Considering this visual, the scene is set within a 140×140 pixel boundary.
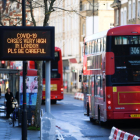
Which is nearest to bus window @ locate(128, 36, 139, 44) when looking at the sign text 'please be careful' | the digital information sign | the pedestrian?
the digital information sign

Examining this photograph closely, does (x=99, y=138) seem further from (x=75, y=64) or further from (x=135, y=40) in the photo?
(x=75, y=64)

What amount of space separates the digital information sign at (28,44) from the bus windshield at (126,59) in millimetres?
6772

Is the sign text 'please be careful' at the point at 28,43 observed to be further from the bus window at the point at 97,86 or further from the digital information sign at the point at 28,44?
the bus window at the point at 97,86

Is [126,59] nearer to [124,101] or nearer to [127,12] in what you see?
[124,101]

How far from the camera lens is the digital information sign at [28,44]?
15.2 meters

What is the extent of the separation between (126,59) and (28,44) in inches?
289

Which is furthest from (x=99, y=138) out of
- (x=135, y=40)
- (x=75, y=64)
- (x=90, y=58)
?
(x=75, y=64)

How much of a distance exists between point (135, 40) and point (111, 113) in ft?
10.2

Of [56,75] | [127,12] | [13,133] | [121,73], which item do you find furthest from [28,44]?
[127,12]

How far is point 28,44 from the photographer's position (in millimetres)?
15172

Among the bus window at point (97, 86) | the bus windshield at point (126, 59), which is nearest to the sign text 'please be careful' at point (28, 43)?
the bus windshield at point (126, 59)

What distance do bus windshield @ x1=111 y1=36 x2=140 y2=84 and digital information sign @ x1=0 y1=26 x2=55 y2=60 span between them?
6772mm

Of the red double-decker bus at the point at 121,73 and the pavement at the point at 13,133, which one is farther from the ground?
the red double-decker bus at the point at 121,73

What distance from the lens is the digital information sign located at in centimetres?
1518
